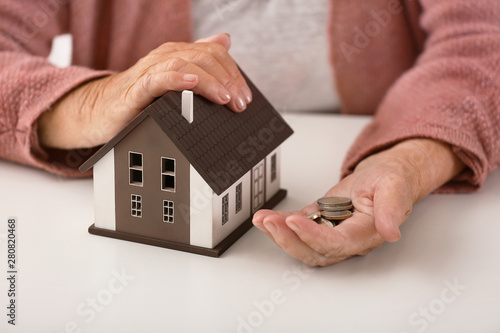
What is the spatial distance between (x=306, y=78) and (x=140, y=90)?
748 millimetres

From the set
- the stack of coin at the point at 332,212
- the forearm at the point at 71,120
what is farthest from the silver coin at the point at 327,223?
the forearm at the point at 71,120

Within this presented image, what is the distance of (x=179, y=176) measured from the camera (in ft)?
2.81

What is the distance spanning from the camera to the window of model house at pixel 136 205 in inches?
35.3

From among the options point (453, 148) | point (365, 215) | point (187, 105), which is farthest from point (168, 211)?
point (453, 148)

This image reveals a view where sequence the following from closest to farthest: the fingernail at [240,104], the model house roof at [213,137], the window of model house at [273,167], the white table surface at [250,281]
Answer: the white table surface at [250,281]
the model house roof at [213,137]
the fingernail at [240,104]
the window of model house at [273,167]

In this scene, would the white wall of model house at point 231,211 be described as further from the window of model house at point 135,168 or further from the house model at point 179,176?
the window of model house at point 135,168

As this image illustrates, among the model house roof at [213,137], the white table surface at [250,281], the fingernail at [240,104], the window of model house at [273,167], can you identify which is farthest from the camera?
the window of model house at [273,167]

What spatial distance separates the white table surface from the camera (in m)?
→ 0.72

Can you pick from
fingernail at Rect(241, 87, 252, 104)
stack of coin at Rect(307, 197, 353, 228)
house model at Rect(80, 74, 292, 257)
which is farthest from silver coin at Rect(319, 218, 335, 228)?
fingernail at Rect(241, 87, 252, 104)

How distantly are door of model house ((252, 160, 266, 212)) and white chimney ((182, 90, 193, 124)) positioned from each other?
0.16 meters

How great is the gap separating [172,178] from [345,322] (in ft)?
1.06

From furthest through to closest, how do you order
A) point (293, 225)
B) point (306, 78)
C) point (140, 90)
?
point (306, 78) < point (140, 90) < point (293, 225)

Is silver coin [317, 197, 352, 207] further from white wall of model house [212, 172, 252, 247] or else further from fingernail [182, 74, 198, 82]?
fingernail [182, 74, 198, 82]

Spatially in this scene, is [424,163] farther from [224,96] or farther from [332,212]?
[224,96]
